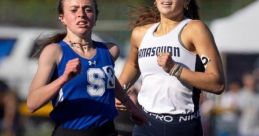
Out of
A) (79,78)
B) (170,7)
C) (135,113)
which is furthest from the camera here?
(170,7)

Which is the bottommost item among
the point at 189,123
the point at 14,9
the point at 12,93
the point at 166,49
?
the point at 14,9

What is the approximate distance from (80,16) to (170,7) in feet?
3.38

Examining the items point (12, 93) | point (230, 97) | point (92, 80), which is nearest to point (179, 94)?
point (92, 80)

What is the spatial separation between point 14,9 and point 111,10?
3.88m

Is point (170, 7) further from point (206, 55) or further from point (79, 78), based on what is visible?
point (79, 78)

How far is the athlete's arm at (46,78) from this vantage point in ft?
23.1

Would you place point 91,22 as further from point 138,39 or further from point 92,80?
point 138,39

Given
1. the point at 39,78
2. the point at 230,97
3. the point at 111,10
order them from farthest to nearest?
the point at 111,10 < the point at 230,97 < the point at 39,78

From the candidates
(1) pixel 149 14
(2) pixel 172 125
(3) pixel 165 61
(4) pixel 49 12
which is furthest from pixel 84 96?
(4) pixel 49 12

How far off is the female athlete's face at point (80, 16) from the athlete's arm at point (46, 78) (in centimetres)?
20

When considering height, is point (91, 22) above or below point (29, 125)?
above

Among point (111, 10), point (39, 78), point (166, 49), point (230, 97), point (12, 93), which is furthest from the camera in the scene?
point (111, 10)

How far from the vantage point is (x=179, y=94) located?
324 inches

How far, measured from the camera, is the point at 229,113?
77.4ft
